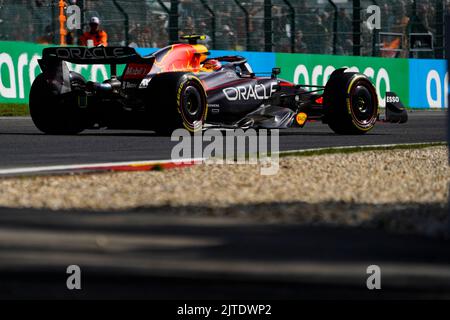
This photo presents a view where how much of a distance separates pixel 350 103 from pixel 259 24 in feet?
36.5

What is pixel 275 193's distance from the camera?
9211mm

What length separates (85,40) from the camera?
21.8m

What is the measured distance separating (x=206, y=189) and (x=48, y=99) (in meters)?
7.73

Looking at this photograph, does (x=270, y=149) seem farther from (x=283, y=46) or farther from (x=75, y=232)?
(x=283, y=46)

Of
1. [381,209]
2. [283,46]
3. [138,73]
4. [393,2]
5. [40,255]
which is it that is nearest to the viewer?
[40,255]

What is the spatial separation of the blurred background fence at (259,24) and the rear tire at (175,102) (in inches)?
326

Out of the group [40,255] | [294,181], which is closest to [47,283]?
[40,255]

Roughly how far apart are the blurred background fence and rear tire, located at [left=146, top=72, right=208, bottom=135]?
8.28 metres

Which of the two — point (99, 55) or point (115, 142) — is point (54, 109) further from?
point (115, 142)

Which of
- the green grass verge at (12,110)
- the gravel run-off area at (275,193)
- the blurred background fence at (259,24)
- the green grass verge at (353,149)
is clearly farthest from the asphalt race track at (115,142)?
the blurred background fence at (259,24)

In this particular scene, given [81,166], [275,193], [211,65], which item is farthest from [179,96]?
[275,193]

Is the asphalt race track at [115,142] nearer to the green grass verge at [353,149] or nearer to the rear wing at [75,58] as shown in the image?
the green grass verge at [353,149]

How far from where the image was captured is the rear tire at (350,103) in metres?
17.2

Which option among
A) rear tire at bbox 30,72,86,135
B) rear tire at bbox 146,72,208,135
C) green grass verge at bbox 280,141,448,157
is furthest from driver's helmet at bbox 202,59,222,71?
green grass verge at bbox 280,141,448,157
